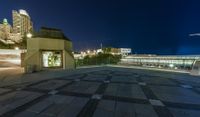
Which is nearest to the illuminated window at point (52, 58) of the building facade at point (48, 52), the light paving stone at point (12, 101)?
the building facade at point (48, 52)

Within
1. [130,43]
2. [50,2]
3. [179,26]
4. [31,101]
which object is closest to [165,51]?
[130,43]

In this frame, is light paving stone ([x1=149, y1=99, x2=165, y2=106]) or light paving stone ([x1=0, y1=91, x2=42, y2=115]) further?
light paving stone ([x1=149, y1=99, x2=165, y2=106])

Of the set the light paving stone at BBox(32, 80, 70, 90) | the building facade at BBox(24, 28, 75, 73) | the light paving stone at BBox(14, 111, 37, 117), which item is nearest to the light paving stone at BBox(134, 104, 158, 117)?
the light paving stone at BBox(14, 111, 37, 117)

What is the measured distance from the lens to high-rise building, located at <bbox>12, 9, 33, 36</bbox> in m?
105

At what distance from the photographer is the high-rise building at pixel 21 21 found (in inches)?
4151

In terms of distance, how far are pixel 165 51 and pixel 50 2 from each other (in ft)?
378

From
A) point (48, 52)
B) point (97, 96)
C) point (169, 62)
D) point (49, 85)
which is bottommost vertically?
point (97, 96)

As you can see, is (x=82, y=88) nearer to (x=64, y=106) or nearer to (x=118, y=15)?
(x=64, y=106)

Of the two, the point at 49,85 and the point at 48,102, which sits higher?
the point at 49,85

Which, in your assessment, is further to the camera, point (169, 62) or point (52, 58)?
point (169, 62)

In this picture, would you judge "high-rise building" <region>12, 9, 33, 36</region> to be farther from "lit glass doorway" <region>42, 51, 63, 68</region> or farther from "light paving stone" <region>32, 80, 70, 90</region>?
"light paving stone" <region>32, 80, 70, 90</region>

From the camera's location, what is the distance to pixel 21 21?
343 feet

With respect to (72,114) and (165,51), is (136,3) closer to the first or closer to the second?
(72,114)

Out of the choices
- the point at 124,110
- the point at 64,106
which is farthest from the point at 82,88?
the point at 124,110
